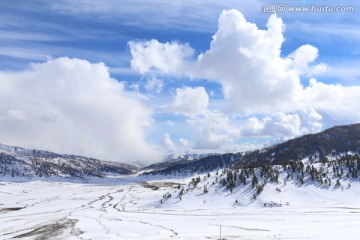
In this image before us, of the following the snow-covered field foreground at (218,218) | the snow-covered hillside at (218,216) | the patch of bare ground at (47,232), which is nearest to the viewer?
the snow-covered field foreground at (218,218)

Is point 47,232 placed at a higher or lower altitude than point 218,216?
lower

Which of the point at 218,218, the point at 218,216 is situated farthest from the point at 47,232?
the point at 218,216

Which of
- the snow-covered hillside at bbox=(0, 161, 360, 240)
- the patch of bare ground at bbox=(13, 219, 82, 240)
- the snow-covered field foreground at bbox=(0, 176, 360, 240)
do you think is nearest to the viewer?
the snow-covered field foreground at bbox=(0, 176, 360, 240)

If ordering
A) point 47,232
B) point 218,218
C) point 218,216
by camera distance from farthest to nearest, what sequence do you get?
point 218,216, point 218,218, point 47,232

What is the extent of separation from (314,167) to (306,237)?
87.9 meters

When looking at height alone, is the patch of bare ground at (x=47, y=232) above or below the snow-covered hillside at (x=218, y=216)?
below

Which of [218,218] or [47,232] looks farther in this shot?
[218,218]

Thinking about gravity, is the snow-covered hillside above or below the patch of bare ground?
above

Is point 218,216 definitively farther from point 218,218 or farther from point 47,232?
point 47,232

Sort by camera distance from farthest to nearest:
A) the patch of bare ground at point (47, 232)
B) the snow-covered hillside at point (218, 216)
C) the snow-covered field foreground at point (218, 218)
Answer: the patch of bare ground at point (47, 232)
the snow-covered hillside at point (218, 216)
the snow-covered field foreground at point (218, 218)

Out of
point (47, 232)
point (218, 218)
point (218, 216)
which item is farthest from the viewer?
point (218, 216)

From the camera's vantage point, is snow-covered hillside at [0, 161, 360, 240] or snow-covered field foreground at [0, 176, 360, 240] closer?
snow-covered field foreground at [0, 176, 360, 240]

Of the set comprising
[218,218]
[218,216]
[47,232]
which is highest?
[218,216]

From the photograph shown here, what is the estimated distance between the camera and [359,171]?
368ft
